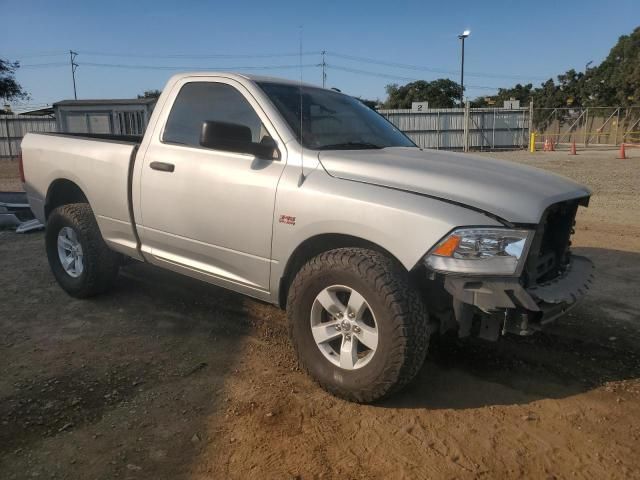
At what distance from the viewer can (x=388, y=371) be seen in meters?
2.81

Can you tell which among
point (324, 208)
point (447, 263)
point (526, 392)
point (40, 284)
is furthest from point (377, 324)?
point (40, 284)

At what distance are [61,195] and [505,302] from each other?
433 centimetres

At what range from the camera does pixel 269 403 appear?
3.05 metres

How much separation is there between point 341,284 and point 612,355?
7.12 ft

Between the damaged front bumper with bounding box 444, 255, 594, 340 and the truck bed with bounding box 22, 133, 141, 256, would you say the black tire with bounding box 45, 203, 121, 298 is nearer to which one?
the truck bed with bounding box 22, 133, 141, 256

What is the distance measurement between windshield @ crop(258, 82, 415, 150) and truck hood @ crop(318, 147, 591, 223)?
0.23 m

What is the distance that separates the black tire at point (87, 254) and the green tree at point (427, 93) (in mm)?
62293

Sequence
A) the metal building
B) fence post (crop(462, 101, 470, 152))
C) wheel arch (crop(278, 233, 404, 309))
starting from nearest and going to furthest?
wheel arch (crop(278, 233, 404, 309)) → the metal building → fence post (crop(462, 101, 470, 152))

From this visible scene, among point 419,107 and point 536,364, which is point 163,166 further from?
point 419,107

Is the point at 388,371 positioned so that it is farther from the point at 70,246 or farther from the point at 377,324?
the point at 70,246

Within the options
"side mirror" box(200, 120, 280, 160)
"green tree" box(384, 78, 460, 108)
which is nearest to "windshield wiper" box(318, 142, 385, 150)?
"side mirror" box(200, 120, 280, 160)

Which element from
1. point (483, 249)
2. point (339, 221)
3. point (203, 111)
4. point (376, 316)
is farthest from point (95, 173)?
point (483, 249)

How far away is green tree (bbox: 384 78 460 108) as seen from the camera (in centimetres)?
6500

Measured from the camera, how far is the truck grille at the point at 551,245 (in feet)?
9.29
